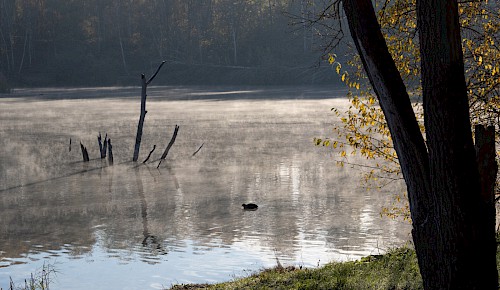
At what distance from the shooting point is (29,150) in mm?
28953

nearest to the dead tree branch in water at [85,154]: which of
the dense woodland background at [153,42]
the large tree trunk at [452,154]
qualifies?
the large tree trunk at [452,154]

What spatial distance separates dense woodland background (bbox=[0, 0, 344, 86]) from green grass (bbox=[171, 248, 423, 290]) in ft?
260

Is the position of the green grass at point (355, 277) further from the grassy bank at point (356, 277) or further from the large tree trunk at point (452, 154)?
the large tree trunk at point (452, 154)

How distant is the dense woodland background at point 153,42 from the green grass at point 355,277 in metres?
79.4

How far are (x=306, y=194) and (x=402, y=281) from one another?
1082 centimetres

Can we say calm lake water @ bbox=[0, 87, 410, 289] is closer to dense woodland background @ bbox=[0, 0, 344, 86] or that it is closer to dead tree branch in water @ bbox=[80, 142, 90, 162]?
dead tree branch in water @ bbox=[80, 142, 90, 162]

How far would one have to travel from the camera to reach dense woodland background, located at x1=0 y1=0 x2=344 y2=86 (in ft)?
310

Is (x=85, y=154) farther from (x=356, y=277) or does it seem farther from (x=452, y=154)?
(x=452, y=154)

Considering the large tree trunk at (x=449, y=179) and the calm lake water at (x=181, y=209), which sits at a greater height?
the large tree trunk at (x=449, y=179)

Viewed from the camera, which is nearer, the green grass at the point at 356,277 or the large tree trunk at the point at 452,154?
the large tree trunk at the point at 452,154

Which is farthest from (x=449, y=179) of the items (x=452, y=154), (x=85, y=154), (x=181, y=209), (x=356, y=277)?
(x=85, y=154)

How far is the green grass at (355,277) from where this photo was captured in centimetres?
821

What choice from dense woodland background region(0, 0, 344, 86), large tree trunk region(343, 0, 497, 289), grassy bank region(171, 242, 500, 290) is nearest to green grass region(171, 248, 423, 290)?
grassy bank region(171, 242, 500, 290)

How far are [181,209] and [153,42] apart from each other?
90569 millimetres
